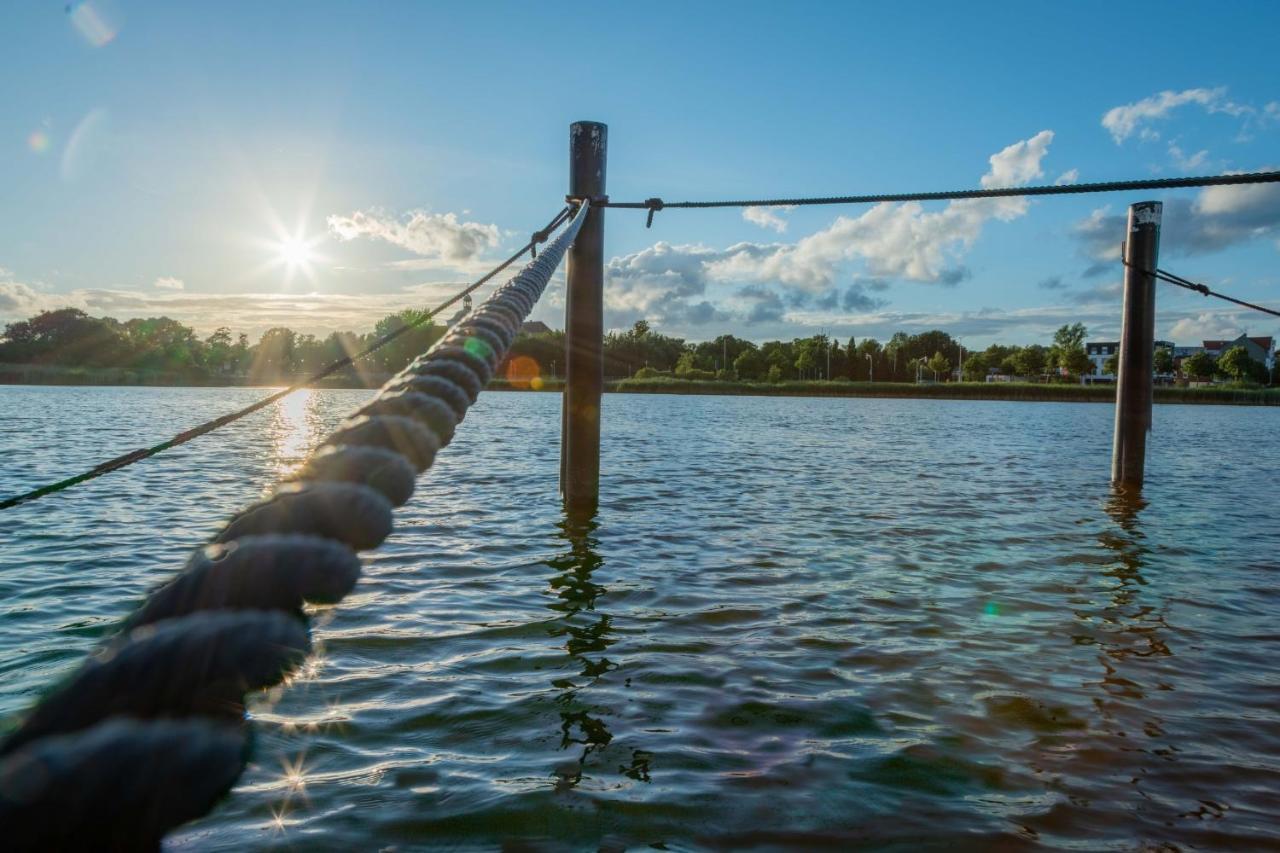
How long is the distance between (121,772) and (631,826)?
274 cm

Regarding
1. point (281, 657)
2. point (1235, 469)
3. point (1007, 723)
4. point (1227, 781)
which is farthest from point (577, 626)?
point (1235, 469)

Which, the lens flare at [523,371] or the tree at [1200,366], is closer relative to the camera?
the tree at [1200,366]

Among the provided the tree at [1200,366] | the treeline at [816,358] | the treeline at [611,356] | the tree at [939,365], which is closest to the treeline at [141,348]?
the treeline at [611,356]

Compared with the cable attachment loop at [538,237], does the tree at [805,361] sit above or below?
above

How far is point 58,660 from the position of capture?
567 centimetres

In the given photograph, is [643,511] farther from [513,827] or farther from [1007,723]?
[513,827]

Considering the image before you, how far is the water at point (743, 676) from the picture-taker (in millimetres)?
3707

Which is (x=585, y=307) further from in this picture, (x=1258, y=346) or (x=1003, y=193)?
(x=1258, y=346)

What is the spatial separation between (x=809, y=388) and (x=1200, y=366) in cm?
5890

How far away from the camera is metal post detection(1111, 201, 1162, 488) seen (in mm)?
11352

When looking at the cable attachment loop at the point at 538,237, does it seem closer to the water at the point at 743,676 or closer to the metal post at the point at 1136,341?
the water at the point at 743,676

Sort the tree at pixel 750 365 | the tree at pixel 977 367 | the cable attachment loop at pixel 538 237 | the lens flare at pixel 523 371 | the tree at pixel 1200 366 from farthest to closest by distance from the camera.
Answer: the tree at pixel 750 365
the tree at pixel 977 367
the lens flare at pixel 523 371
the tree at pixel 1200 366
the cable attachment loop at pixel 538 237

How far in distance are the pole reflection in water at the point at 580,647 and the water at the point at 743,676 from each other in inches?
1.0

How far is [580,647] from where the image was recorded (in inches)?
239
